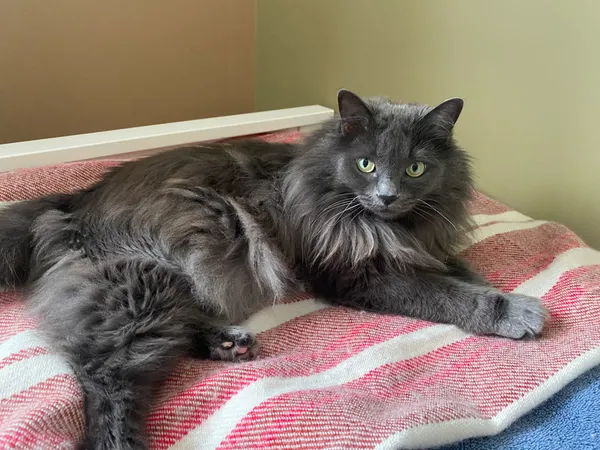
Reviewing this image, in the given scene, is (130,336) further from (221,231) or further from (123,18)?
(123,18)

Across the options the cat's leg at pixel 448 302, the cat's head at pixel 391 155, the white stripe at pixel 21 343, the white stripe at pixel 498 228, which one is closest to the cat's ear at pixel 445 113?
the cat's head at pixel 391 155

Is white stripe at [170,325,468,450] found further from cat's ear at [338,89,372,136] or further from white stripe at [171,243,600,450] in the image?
cat's ear at [338,89,372,136]

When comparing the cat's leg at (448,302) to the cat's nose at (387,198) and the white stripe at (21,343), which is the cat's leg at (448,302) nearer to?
the cat's nose at (387,198)

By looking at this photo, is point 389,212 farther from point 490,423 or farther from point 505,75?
point 505,75

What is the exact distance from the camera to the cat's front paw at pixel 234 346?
4.09 feet

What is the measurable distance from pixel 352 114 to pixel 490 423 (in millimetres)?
777

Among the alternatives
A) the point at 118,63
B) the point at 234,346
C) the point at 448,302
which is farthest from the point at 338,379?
the point at 118,63

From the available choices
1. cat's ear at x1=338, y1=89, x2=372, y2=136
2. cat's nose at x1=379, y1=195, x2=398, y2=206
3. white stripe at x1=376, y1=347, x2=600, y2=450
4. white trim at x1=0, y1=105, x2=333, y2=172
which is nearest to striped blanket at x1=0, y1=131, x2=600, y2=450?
white stripe at x1=376, y1=347, x2=600, y2=450

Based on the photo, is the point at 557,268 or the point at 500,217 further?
the point at 500,217

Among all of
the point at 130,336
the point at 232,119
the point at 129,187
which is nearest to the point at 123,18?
the point at 232,119

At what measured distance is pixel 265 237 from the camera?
4.86 ft

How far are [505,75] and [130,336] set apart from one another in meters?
1.59

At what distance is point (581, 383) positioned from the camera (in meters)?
1.24

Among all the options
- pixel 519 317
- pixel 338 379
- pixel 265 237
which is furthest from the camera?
pixel 265 237
